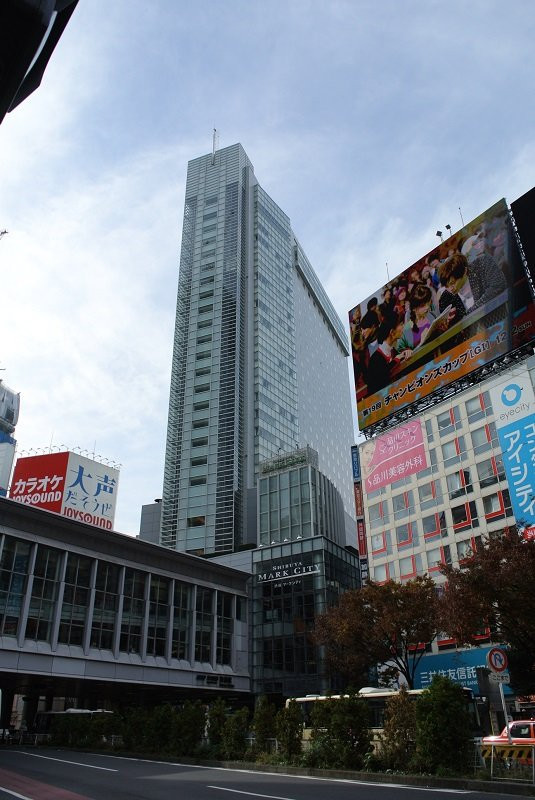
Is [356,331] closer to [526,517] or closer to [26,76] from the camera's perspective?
[526,517]

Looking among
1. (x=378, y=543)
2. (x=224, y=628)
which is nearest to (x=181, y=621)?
(x=224, y=628)

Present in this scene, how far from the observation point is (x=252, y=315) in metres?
100

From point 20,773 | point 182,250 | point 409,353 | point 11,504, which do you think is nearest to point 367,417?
point 409,353

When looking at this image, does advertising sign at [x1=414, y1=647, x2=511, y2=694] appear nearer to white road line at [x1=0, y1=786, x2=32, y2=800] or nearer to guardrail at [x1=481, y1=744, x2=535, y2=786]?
guardrail at [x1=481, y1=744, x2=535, y2=786]

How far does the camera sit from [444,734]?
16922 mm

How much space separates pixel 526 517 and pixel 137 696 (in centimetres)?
3924

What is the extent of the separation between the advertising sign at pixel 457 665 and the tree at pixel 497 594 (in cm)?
1986

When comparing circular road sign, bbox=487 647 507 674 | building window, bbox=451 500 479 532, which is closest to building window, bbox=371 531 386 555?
building window, bbox=451 500 479 532

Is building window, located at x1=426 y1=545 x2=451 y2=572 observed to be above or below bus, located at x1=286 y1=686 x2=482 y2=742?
above

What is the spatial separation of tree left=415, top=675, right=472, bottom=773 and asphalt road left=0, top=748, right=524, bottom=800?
1661 millimetres

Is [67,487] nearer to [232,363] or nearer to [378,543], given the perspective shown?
[378,543]

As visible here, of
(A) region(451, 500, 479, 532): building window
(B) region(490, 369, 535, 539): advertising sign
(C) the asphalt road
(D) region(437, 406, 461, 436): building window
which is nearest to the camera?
(C) the asphalt road

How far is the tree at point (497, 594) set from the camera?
22.5 metres

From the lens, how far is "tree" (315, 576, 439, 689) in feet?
118
